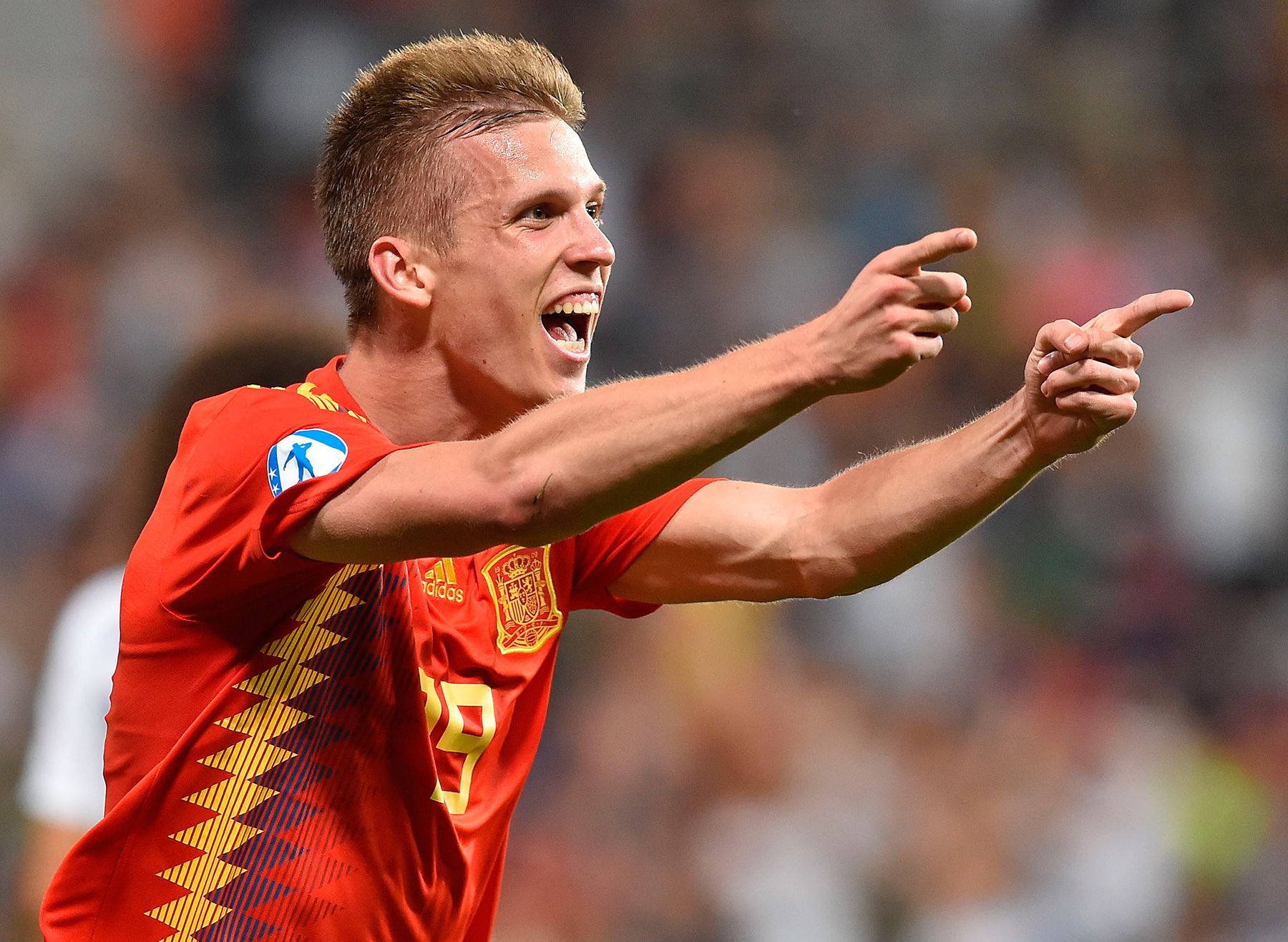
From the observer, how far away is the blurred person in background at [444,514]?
72.0 inches

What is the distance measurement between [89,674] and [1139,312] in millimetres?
2407

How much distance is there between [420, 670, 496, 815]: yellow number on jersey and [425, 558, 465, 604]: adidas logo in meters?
0.15

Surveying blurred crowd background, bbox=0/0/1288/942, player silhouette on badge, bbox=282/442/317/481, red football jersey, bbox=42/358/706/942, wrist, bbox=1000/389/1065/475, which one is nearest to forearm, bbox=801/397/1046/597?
wrist, bbox=1000/389/1065/475

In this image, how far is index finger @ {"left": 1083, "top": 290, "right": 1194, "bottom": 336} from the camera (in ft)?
6.87

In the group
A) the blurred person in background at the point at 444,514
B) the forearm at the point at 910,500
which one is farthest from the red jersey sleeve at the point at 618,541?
the forearm at the point at 910,500

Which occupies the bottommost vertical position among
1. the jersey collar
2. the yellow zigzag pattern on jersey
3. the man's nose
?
the yellow zigzag pattern on jersey

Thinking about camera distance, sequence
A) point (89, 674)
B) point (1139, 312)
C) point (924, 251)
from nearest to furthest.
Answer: point (924, 251), point (1139, 312), point (89, 674)

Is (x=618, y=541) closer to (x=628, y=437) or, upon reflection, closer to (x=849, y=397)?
(x=628, y=437)

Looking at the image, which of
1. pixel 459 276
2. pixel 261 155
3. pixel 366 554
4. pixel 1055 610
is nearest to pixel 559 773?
pixel 1055 610

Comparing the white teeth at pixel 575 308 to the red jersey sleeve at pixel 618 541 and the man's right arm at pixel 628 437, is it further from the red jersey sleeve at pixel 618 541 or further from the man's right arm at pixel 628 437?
the man's right arm at pixel 628 437

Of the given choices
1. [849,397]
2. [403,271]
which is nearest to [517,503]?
[403,271]

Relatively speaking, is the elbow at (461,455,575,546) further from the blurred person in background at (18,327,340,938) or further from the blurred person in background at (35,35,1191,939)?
the blurred person in background at (18,327,340,938)

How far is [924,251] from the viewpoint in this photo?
1.73 m

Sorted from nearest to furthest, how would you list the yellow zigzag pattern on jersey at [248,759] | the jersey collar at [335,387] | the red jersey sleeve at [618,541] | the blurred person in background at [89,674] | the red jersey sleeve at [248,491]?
the red jersey sleeve at [248,491]
the yellow zigzag pattern on jersey at [248,759]
the jersey collar at [335,387]
the red jersey sleeve at [618,541]
the blurred person in background at [89,674]
